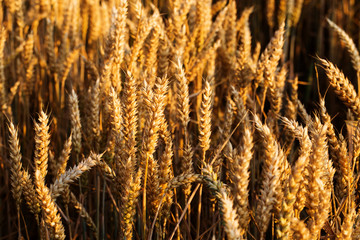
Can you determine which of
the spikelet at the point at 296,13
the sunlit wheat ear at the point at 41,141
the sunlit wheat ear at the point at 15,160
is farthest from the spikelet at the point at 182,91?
the spikelet at the point at 296,13

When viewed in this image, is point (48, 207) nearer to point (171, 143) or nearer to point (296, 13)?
point (171, 143)

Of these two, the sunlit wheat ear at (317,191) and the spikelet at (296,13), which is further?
the spikelet at (296,13)

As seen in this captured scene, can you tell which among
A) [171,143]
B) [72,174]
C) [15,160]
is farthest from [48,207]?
[171,143]

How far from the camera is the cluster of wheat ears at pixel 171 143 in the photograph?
1.07 meters

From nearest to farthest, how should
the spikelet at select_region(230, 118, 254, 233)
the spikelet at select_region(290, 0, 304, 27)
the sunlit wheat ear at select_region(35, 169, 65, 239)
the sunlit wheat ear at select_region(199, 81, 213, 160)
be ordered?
the spikelet at select_region(230, 118, 254, 233)
the sunlit wheat ear at select_region(35, 169, 65, 239)
the sunlit wheat ear at select_region(199, 81, 213, 160)
the spikelet at select_region(290, 0, 304, 27)

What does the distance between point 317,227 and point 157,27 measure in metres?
1.00

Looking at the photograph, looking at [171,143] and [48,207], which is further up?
[171,143]

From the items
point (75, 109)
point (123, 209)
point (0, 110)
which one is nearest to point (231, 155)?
point (123, 209)

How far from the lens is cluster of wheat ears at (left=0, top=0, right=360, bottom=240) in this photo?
107 cm

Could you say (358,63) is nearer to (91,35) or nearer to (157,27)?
(157,27)

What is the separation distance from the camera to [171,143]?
1282 millimetres

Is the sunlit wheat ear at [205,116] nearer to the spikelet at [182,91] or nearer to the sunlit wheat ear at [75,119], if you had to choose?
the spikelet at [182,91]

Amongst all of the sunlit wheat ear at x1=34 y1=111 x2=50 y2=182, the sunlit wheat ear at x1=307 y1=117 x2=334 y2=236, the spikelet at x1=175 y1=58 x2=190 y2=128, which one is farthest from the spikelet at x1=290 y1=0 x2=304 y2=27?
the sunlit wheat ear at x1=34 y1=111 x2=50 y2=182

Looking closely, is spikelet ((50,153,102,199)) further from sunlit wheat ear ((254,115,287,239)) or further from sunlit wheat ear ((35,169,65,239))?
sunlit wheat ear ((254,115,287,239))
